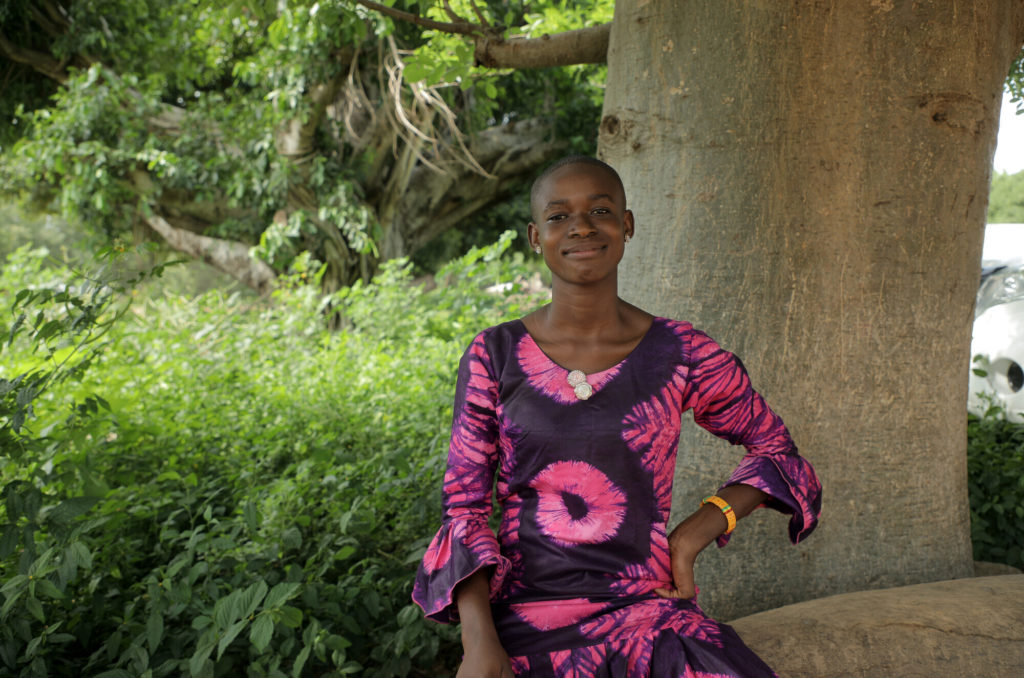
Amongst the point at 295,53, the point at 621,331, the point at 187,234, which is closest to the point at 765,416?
the point at 621,331

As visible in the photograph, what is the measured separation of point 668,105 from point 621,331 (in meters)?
1.06

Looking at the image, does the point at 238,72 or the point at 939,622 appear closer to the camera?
the point at 939,622

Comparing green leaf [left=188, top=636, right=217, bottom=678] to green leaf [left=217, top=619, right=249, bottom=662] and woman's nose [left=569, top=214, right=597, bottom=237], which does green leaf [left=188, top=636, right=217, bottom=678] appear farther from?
woman's nose [left=569, top=214, right=597, bottom=237]

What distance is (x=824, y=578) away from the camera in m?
2.38

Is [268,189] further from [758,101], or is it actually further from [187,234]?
[758,101]

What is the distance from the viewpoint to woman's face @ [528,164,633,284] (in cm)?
169

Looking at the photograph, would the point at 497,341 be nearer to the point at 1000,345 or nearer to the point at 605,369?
the point at 605,369

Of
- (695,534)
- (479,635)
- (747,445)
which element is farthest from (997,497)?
(479,635)

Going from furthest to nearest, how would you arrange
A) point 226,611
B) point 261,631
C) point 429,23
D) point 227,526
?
1. point 429,23
2. point 227,526
3. point 226,611
4. point 261,631

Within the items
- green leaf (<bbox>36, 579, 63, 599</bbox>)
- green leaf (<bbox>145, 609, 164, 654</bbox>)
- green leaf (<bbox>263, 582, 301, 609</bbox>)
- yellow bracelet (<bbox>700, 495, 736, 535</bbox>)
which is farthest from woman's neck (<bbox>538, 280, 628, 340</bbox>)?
green leaf (<bbox>36, 579, 63, 599</bbox>)

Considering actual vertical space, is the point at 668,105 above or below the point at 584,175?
above

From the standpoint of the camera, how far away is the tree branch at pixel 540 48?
121 inches

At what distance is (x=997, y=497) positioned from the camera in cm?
342

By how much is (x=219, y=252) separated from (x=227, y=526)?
12316 millimetres
